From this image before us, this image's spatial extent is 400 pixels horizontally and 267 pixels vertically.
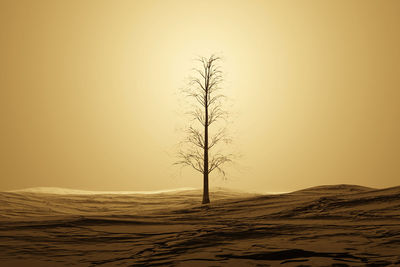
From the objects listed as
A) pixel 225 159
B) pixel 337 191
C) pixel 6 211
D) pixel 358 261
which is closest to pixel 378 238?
pixel 358 261

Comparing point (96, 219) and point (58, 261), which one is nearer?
point (58, 261)

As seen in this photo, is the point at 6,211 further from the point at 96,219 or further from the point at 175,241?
the point at 175,241

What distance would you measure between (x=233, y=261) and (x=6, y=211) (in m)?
13.7

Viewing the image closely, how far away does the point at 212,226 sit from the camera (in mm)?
9391

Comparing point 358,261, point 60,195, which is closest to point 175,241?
point 358,261

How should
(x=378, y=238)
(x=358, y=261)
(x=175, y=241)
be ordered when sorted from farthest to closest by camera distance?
(x=175, y=241)
(x=378, y=238)
(x=358, y=261)

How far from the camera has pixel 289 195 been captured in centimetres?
1692

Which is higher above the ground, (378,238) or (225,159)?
(225,159)

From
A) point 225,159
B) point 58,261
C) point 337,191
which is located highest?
point 225,159

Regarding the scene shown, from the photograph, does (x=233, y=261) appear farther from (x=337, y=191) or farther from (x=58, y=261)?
(x=337, y=191)

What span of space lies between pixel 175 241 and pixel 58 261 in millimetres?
2004

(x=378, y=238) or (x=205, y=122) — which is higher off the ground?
(x=205, y=122)

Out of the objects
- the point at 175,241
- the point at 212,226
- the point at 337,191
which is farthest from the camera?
the point at 337,191

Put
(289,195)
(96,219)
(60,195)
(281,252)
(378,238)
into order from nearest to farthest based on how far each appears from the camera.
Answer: (281,252) < (378,238) < (96,219) < (289,195) < (60,195)
